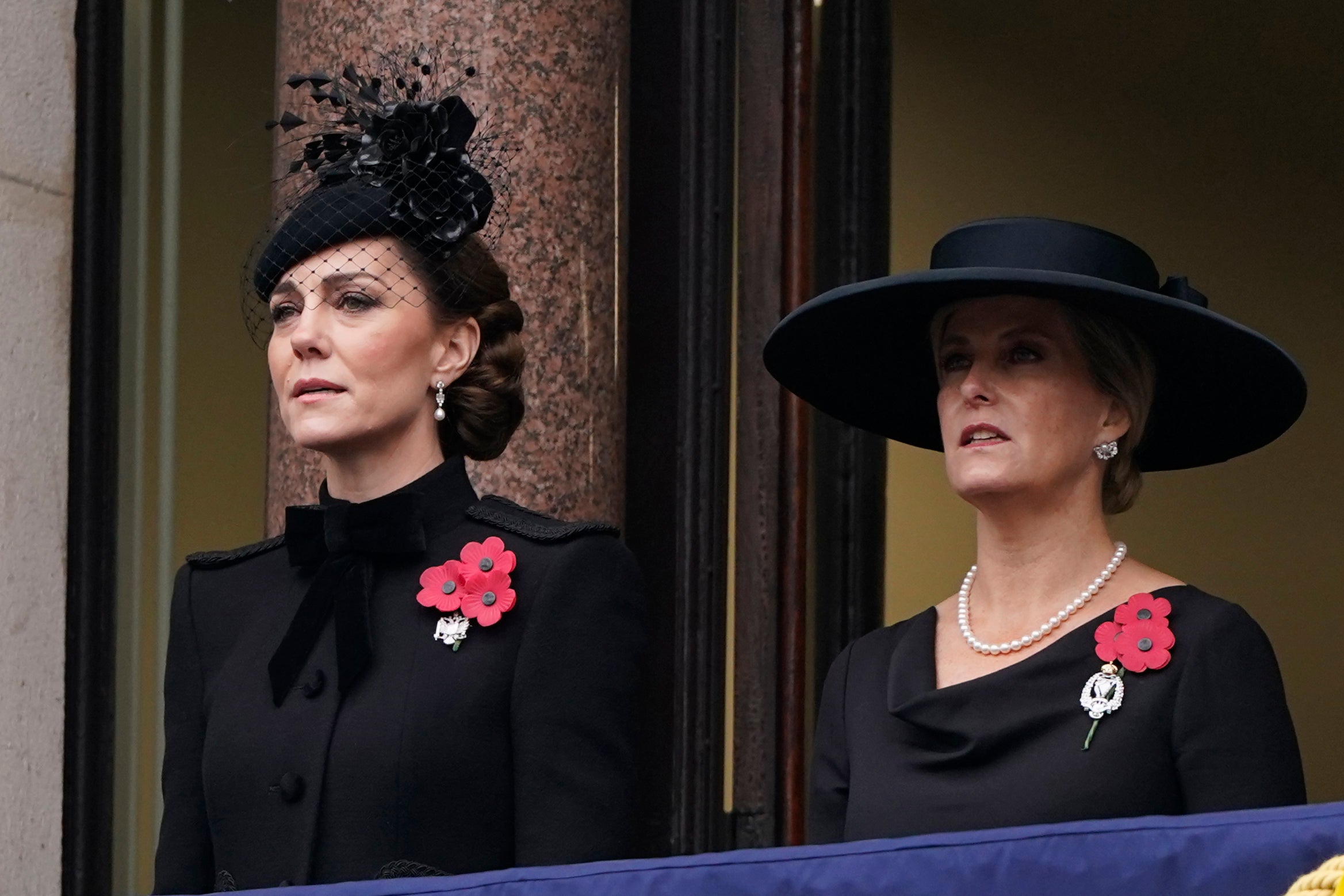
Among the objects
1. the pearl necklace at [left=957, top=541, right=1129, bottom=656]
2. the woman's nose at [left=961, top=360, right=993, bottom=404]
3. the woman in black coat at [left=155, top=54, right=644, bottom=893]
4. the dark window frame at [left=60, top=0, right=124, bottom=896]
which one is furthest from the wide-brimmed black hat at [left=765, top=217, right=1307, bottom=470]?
the dark window frame at [left=60, top=0, right=124, bottom=896]

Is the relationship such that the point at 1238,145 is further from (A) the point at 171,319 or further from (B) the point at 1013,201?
(A) the point at 171,319

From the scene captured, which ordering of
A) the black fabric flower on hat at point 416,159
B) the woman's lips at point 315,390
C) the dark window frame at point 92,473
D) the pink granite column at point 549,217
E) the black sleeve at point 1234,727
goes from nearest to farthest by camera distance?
the black sleeve at point 1234,727
the woman's lips at point 315,390
the black fabric flower on hat at point 416,159
the pink granite column at point 549,217
the dark window frame at point 92,473

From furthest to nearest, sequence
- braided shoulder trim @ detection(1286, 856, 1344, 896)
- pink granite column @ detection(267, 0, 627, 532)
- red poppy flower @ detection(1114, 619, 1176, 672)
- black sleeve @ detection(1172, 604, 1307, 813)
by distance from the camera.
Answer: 1. pink granite column @ detection(267, 0, 627, 532)
2. red poppy flower @ detection(1114, 619, 1176, 672)
3. black sleeve @ detection(1172, 604, 1307, 813)
4. braided shoulder trim @ detection(1286, 856, 1344, 896)

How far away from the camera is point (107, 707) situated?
5191 mm

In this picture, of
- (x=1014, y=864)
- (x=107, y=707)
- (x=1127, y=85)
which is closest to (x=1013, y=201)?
(x=1127, y=85)

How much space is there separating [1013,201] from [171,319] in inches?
97.7

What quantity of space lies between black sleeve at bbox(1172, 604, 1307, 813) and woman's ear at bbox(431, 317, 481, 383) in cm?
110

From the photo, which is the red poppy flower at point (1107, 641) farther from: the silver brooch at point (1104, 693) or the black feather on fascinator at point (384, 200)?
the black feather on fascinator at point (384, 200)

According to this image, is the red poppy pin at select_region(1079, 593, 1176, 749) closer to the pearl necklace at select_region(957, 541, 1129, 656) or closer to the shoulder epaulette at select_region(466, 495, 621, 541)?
the pearl necklace at select_region(957, 541, 1129, 656)

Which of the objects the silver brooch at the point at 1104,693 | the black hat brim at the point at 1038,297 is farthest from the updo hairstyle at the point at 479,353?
the silver brooch at the point at 1104,693

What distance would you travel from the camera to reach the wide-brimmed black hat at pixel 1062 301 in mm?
3125

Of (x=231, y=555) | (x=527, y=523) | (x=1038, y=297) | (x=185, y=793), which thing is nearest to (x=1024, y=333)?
(x=1038, y=297)

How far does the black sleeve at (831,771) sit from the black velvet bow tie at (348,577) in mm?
638

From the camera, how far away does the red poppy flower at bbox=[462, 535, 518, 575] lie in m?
3.12
